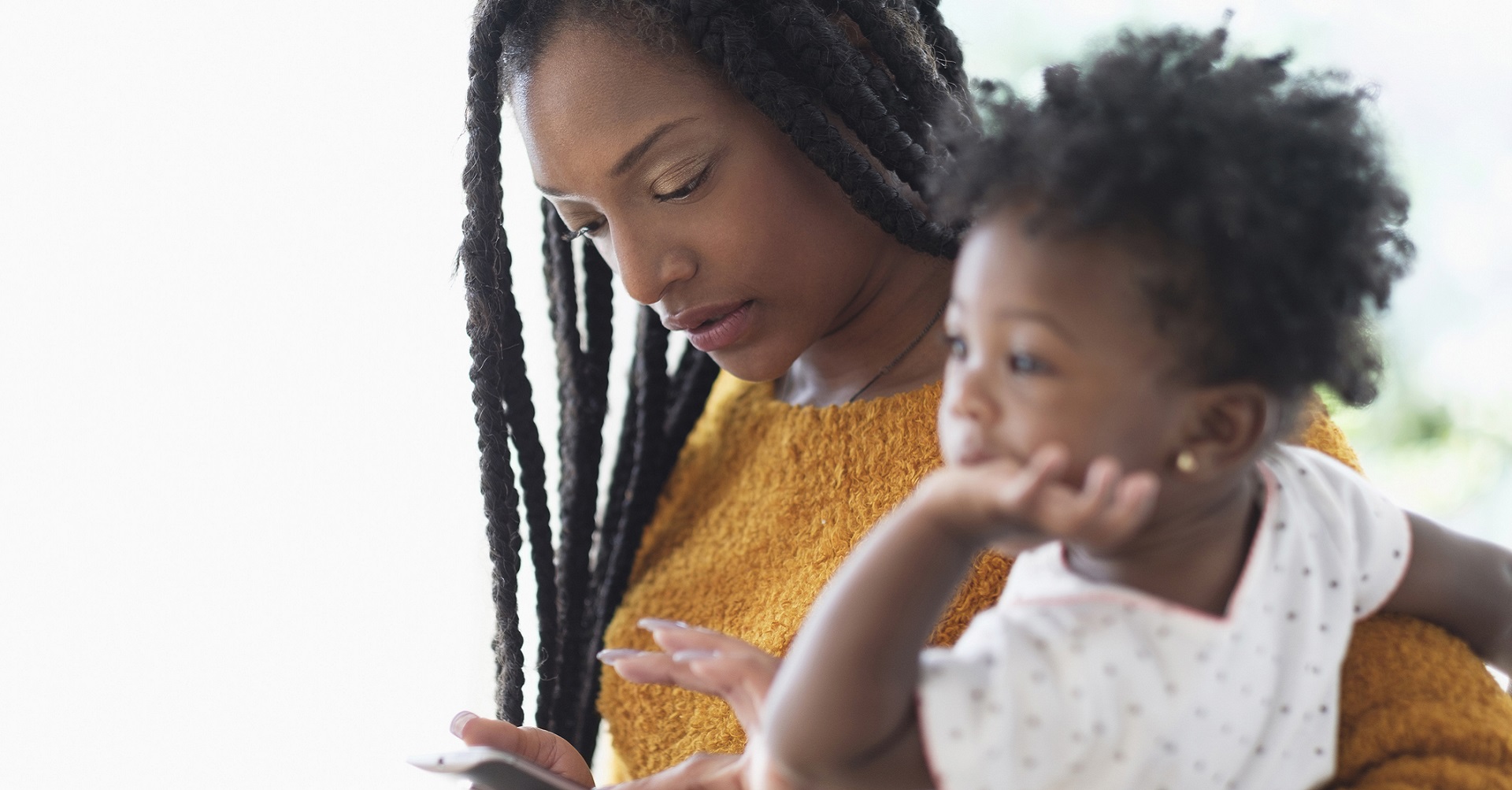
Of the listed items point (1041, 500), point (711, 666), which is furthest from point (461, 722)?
point (1041, 500)

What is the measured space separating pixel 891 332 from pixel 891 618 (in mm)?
589

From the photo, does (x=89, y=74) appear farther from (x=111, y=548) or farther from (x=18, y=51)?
(x=111, y=548)

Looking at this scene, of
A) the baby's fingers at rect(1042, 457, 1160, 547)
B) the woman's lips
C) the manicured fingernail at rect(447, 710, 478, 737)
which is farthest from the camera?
the woman's lips

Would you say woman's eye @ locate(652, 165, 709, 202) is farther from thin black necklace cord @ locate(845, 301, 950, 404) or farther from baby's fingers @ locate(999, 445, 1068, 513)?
baby's fingers @ locate(999, 445, 1068, 513)

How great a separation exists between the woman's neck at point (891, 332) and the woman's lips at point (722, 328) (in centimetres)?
13

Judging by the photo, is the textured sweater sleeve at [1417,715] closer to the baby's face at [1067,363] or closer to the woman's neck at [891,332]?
the baby's face at [1067,363]

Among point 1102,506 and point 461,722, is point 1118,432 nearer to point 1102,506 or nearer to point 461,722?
point 1102,506

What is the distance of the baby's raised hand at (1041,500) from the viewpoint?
0.55m

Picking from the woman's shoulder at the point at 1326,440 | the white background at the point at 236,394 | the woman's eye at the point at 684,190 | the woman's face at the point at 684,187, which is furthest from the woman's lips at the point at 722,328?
the woman's shoulder at the point at 1326,440

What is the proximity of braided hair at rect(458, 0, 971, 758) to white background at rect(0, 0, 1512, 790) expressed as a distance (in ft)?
0.53

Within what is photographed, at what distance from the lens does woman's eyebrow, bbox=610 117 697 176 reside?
98 cm

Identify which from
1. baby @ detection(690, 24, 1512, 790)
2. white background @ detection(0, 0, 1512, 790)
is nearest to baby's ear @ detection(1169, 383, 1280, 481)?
baby @ detection(690, 24, 1512, 790)

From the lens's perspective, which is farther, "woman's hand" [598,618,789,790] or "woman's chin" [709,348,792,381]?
"woman's chin" [709,348,792,381]

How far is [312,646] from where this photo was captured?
1416mm
